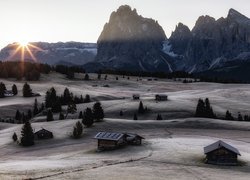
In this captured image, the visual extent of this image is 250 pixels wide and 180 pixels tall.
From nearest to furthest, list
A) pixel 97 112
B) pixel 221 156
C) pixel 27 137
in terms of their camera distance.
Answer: pixel 221 156, pixel 27 137, pixel 97 112

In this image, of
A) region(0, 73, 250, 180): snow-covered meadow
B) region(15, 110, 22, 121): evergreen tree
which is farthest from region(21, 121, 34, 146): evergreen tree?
region(15, 110, 22, 121): evergreen tree

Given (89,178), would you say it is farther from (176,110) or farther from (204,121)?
(176,110)

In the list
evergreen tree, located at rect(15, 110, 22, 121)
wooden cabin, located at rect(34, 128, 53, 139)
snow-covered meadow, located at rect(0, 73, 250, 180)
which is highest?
snow-covered meadow, located at rect(0, 73, 250, 180)

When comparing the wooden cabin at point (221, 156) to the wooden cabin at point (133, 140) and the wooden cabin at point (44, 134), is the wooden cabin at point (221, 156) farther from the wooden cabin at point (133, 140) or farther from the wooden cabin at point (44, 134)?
the wooden cabin at point (44, 134)

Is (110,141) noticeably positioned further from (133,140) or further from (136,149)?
(136,149)

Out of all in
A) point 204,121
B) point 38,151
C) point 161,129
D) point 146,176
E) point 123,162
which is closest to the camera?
point 146,176

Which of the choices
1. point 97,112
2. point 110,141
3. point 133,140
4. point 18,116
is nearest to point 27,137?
point 110,141

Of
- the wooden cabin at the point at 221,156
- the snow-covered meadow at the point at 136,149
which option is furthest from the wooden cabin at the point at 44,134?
the wooden cabin at the point at 221,156

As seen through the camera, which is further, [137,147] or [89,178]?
[137,147]

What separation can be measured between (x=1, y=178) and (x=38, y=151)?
42630 millimetres

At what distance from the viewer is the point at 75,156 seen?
8175 cm

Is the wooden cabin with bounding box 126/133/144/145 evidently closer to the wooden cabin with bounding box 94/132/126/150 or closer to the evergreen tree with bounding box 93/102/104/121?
the wooden cabin with bounding box 94/132/126/150

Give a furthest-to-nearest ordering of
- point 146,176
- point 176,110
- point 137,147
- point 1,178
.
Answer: point 176,110 → point 137,147 → point 146,176 → point 1,178

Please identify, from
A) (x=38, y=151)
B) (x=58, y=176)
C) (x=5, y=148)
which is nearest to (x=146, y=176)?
(x=58, y=176)
